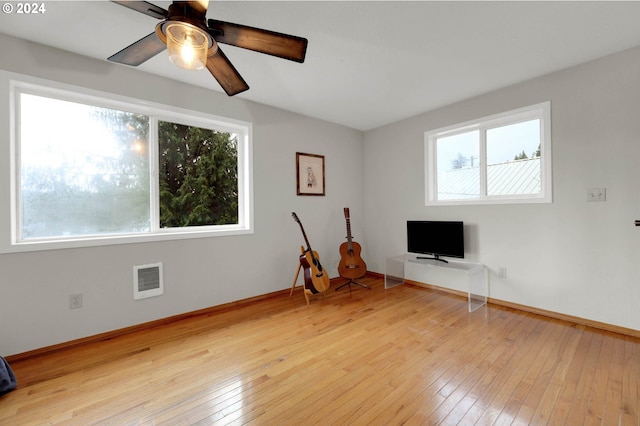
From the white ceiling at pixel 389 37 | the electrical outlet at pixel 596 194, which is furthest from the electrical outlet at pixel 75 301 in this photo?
the electrical outlet at pixel 596 194

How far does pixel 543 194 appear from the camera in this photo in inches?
112

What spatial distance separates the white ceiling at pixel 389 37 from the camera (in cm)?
184

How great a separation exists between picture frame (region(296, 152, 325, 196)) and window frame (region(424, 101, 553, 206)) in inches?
58.6

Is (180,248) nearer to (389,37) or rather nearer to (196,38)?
(196,38)

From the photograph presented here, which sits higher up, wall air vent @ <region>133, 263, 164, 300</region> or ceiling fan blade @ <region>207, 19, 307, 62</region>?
ceiling fan blade @ <region>207, 19, 307, 62</region>

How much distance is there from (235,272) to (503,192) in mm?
3259

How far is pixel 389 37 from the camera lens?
7.02 ft

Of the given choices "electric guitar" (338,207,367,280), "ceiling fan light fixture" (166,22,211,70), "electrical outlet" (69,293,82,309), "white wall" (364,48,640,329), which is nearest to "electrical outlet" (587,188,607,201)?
"white wall" (364,48,640,329)

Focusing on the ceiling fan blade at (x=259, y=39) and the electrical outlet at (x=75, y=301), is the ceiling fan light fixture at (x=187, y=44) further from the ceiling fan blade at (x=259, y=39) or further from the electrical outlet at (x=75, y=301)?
the electrical outlet at (x=75, y=301)

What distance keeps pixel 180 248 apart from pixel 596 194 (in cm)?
404

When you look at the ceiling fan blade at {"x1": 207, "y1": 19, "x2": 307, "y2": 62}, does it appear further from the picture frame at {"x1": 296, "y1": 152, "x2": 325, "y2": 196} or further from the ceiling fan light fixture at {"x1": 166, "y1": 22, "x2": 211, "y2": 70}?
the picture frame at {"x1": 296, "y1": 152, "x2": 325, "y2": 196}

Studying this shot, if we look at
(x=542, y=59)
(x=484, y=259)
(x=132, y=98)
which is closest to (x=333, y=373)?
(x=484, y=259)

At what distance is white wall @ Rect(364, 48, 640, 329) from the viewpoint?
7.80 ft

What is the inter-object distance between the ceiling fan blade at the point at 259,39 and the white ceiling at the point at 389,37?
16.4 inches
